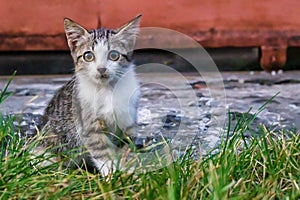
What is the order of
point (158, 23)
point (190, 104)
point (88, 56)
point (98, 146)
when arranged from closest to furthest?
point (98, 146)
point (88, 56)
point (190, 104)
point (158, 23)

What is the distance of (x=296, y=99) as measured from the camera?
546cm

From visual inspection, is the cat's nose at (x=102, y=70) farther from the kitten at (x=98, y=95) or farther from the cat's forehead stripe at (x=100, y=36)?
the cat's forehead stripe at (x=100, y=36)

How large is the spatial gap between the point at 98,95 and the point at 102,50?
0.26m

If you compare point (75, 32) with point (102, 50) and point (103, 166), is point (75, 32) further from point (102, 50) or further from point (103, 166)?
point (103, 166)

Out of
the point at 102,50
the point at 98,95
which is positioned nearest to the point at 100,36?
the point at 102,50

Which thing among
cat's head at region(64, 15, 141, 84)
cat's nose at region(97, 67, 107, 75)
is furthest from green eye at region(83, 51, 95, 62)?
cat's nose at region(97, 67, 107, 75)

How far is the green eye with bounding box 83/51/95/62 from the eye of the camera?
3740 millimetres

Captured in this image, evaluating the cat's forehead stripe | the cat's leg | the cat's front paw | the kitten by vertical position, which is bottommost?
the cat's front paw

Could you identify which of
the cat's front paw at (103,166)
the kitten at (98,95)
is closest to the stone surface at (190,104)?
the kitten at (98,95)

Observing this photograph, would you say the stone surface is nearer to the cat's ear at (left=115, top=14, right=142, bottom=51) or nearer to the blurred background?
the blurred background

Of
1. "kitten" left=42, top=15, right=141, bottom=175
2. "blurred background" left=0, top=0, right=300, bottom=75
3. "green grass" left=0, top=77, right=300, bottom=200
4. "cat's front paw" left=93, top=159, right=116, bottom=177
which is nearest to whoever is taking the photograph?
"green grass" left=0, top=77, right=300, bottom=200

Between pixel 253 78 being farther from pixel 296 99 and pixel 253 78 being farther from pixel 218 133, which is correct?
pixel 218 133

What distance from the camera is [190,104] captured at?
17.6 feet

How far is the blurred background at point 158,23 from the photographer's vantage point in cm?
609
